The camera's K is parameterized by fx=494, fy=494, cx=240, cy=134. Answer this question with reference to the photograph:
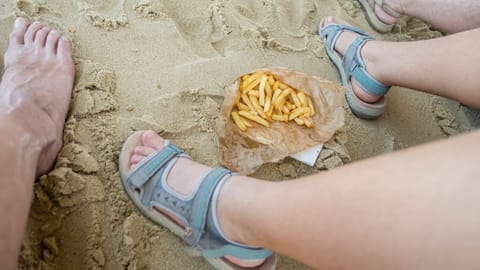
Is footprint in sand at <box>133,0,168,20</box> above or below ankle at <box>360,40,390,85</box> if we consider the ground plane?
above

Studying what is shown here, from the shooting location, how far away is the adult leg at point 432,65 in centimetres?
124

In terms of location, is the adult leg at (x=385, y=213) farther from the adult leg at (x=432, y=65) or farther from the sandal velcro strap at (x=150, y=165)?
the adult leg at (x=432, y=65)

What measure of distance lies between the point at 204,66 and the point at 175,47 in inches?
4.4

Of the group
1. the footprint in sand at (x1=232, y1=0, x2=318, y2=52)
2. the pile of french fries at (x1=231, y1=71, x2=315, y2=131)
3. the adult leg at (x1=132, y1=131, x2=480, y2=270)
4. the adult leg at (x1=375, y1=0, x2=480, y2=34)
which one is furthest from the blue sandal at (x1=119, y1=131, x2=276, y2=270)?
the adult leg at (x1=375, y1=0, x2=480, y2=34)

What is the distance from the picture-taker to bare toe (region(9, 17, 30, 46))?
137 centimetres

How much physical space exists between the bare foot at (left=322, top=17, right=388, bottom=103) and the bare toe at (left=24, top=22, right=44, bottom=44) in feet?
3.05

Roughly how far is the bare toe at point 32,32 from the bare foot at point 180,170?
431 mm

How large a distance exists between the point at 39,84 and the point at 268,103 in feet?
2.05

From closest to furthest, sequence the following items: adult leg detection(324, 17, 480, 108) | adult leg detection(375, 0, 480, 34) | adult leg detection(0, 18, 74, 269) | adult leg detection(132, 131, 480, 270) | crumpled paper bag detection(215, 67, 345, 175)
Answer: adult leg detection(132, 131, 480, 270), adult leg detection(0, 18, 74, 269), adult leg detection(324, 17, 480, 108), crumpled paper bag detection(215, 67, 345, 175), adult leg detection(375, 0, 480, 34)

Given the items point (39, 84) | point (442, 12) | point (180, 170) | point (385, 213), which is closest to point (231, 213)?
point (180, 170)

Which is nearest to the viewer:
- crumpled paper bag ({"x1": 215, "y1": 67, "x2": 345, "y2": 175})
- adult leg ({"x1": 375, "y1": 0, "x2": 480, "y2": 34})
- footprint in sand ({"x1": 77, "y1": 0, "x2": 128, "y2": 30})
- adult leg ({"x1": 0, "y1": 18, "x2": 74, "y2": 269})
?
adult leg ({"x1": 0, "y1": 18, "x2": 74, "y2": 269})

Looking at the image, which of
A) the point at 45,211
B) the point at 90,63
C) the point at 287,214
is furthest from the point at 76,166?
the point at 287,214

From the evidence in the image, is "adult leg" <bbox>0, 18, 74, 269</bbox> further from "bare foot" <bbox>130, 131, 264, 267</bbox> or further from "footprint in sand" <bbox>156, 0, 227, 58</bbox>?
"footprint in sand" <bbox>156, 0, 227, 58</bbox>

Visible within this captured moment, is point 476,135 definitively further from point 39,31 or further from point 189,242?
point 39,31
